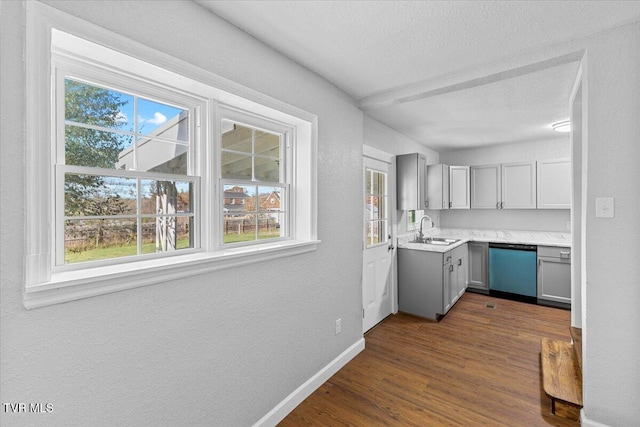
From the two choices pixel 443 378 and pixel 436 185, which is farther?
pixel 436 185

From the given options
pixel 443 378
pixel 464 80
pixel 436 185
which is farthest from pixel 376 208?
pixel 443 378

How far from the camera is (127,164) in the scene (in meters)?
1.38

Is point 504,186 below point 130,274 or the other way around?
the other way around

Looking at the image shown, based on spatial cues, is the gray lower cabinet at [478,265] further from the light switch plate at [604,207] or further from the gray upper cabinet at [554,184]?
the light switch plate at [604,207]

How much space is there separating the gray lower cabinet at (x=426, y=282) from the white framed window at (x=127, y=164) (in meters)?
2.18

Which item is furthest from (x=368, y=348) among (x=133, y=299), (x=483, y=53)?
(x=483, y=53)

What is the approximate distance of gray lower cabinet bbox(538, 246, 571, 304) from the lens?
3.92 meters

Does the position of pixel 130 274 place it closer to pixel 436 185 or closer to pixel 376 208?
pixel 376 208

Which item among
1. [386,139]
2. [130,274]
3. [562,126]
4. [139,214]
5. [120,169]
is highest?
[562,126]

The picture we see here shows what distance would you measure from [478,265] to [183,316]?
4566mm

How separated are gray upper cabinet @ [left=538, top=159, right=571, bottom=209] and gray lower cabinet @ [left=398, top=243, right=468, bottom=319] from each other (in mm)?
1807

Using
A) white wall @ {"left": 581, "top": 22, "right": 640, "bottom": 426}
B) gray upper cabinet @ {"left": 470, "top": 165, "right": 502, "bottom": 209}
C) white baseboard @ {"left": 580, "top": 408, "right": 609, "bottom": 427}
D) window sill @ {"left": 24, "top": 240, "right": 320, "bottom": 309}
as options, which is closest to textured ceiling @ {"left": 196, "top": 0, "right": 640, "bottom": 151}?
white wall @ {"left": 581, "top": 22, "right": 640, "bottom": 426}

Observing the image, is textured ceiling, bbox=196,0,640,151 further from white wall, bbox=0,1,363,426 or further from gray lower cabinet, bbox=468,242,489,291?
gray lower cabinet, bbox=468,242,489,291

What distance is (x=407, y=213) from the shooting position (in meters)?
4.28
